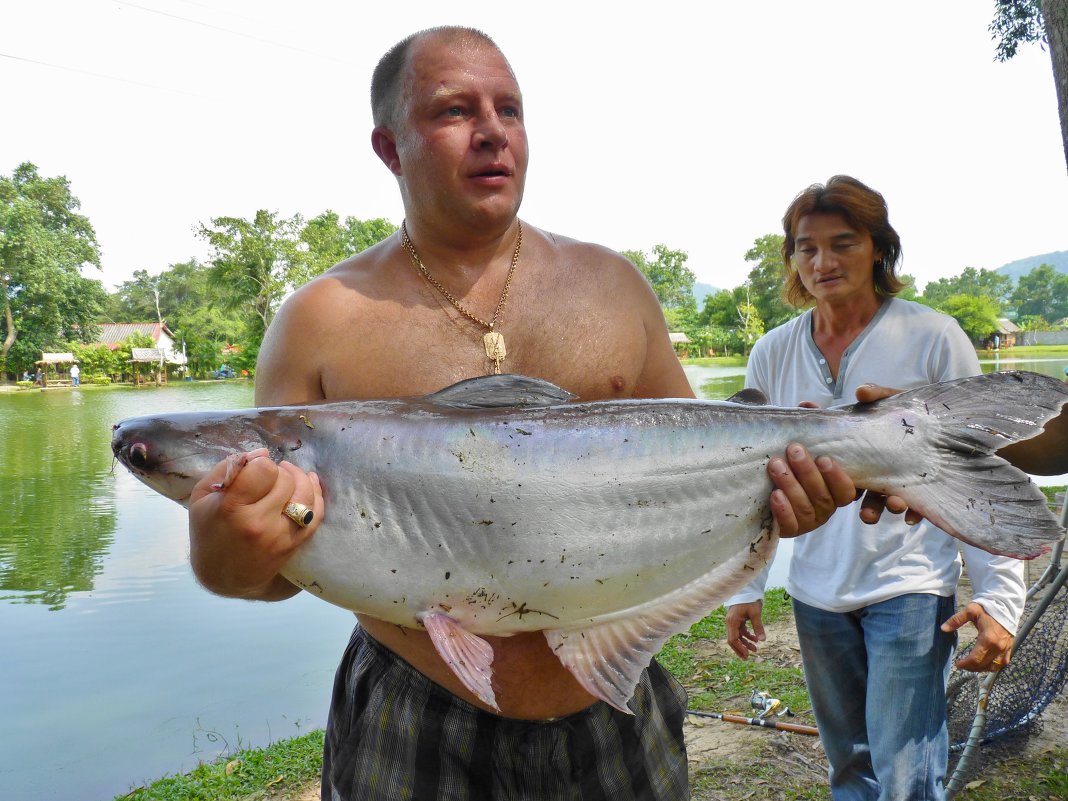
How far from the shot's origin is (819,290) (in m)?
3.74

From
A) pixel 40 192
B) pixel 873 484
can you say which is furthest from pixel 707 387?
pixel 40 192

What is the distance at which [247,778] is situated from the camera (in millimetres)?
4852

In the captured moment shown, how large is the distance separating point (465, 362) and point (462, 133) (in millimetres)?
679

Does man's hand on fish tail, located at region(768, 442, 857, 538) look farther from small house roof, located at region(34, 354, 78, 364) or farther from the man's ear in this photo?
small house roof, located at region(34, 354, 78, 364)

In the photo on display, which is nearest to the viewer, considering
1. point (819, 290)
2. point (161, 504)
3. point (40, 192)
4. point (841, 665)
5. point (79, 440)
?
point (841, 665)

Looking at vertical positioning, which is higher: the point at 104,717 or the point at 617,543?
the point at 617,543

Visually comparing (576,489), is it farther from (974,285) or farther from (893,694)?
(974,285)

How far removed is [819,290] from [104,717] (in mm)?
6776

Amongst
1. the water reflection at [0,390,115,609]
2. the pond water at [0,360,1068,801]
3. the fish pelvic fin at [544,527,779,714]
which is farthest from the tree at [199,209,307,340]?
the fish pelvic fin at [544,527,779,714]

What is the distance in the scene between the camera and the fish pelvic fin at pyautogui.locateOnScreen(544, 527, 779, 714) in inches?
74.9

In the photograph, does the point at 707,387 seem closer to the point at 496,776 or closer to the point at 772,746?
the point at 772,746

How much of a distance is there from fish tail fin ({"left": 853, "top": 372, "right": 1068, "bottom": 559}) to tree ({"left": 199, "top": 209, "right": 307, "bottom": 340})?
53118 millimetres

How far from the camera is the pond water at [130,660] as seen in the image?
596 centimetres

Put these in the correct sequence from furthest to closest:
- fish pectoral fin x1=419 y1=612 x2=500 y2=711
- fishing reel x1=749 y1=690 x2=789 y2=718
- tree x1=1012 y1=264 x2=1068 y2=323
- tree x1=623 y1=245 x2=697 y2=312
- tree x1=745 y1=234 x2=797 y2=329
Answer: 1. tree x1=1012 y1=264 x2=1068 y2=323
2. tree x1=623 y1=245 x2=697 y2=312
3. tree x1=745 y1=234 x2=797 y2=329
4. fishing reel x1=749 y1=690 x2=789 y2=718
5. fish pectoral fin x1=419 y1=612 x2=500 y2=711
